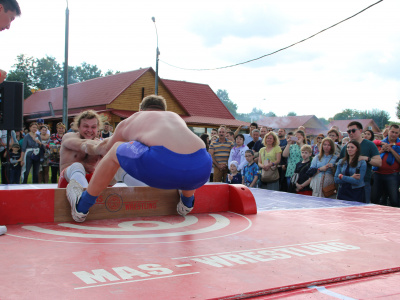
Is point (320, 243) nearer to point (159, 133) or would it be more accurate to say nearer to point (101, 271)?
point (159, 133)

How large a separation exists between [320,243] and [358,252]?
0.30 meters

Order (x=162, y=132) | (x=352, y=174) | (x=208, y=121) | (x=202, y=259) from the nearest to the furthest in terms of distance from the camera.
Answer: (x=202, y=259) → (x=162, y=132) → (x=352, y=174) → (x=208, y=121)

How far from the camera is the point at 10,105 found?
615 centimetres

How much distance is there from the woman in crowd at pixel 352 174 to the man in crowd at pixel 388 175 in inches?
26.6

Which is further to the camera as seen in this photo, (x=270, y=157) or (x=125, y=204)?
(x=270, y=157)

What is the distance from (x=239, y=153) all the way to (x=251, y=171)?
641 millimetres

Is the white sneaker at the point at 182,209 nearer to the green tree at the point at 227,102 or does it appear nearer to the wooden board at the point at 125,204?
the wooden board at the point at 125,204

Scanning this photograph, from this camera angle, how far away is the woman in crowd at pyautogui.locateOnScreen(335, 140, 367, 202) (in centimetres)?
547

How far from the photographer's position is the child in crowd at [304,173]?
6566 mm

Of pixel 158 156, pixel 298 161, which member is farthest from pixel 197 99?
pixel 158 156

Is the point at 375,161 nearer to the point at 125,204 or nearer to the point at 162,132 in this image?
the point at 125,204

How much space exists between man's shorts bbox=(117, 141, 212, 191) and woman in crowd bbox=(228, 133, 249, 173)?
16.2ft

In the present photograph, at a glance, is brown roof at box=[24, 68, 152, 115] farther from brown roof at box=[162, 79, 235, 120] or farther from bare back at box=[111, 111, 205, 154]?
bare back at box=[111, 111, 205, 154]

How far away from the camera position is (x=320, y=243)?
283 centimetres
